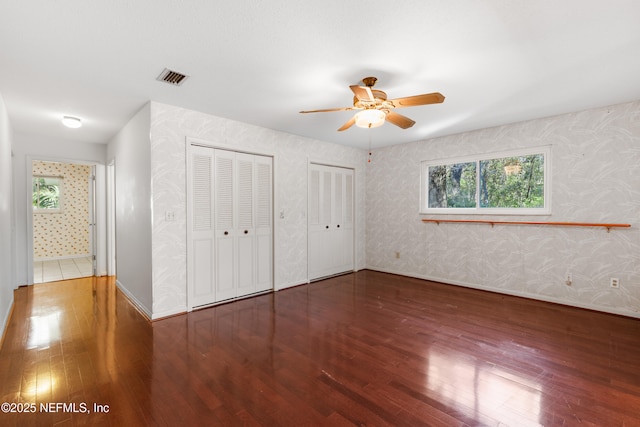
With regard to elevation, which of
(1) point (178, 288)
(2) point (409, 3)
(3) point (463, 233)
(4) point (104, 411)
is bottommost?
(4) point (104, 411)

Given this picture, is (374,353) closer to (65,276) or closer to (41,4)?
(41,4)

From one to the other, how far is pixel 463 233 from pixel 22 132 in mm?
7067

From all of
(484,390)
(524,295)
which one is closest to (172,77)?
(484,390)

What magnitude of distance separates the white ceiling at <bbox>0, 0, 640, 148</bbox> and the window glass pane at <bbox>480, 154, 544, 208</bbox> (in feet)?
2.71

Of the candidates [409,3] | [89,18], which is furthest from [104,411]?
[409,3]

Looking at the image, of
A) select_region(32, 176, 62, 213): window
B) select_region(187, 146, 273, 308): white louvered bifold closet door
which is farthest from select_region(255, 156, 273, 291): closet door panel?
select_region(32, 176, 62, 213): window

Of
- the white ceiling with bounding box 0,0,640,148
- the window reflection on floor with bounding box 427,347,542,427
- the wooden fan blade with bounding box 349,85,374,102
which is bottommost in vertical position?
the window reflection on floor with bounding box 427,347,542,427

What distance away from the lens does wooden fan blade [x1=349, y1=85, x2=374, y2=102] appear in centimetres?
228

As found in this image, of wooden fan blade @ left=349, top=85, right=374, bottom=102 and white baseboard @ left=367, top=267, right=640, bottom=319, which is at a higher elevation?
wooden fan blade @ left=349, top=85, right=374, bottom=102

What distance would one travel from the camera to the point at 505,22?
76.2 inches

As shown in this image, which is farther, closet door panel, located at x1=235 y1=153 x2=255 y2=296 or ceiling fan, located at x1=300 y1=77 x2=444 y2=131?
closet door panel, located at x1=235 y1=153 x2=255 y2=296

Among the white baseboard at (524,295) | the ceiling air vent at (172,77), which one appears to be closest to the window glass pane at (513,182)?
the white baseboard at (524,295)

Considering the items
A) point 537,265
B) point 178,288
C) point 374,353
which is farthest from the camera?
point 537,265

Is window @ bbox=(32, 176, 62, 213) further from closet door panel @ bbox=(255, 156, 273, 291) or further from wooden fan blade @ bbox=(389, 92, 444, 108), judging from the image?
wooden fan blade @ bbox=(389, 92, 444, 108)
